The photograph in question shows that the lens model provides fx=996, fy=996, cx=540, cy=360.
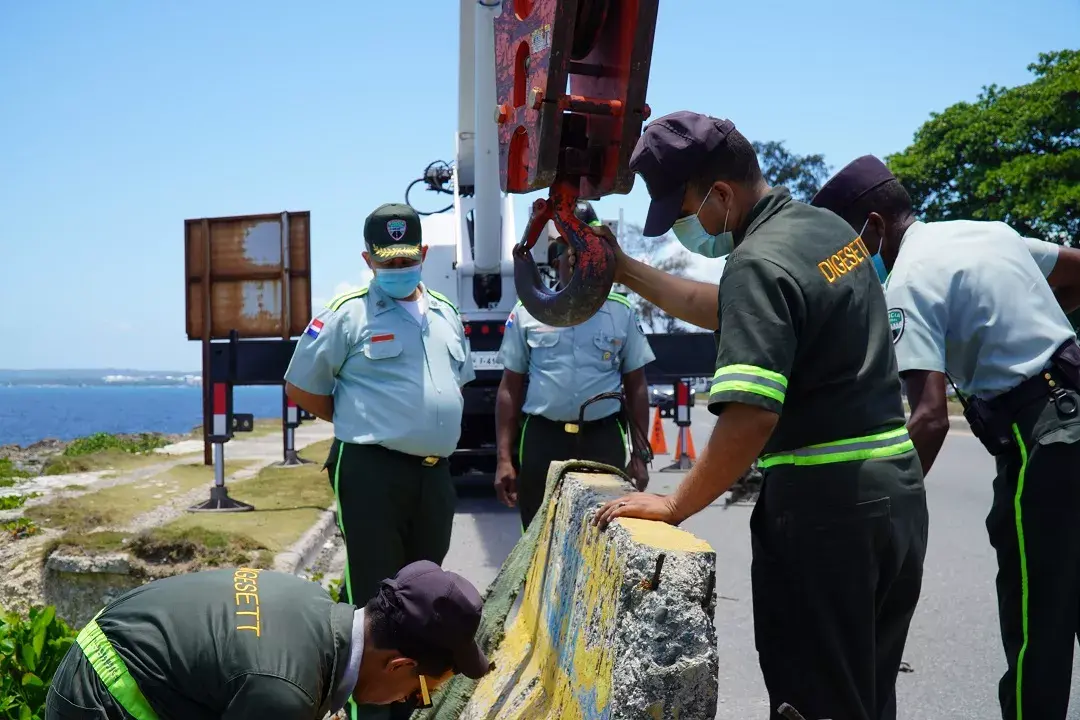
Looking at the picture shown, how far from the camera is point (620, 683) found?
2.15 m

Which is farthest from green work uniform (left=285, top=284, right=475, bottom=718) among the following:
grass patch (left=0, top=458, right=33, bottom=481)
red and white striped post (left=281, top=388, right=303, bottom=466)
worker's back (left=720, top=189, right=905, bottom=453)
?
grass patch (left=0, top=458, right=33, bottom=481)

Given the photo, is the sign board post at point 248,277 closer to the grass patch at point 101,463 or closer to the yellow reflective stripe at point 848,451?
the grass patch at point 101,463

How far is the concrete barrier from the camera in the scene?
2135 mm

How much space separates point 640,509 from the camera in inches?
99.0

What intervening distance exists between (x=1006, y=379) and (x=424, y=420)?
88.1 inches

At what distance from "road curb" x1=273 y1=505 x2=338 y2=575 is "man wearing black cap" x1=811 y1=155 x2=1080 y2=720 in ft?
15.0

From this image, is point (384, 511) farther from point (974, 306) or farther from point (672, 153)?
point (974, 306)

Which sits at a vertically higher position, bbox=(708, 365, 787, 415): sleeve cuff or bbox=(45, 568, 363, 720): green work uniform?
bbox=(708, 365, 787, 415): sleeve cuff

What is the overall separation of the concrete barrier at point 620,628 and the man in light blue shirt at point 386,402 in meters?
1.17

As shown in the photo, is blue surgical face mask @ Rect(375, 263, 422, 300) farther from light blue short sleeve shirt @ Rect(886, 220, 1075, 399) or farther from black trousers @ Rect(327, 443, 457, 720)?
light blue short sleeve shirt @ Rect(886, 220, 1075, 399)

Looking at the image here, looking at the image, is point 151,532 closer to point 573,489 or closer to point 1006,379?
point 573,489

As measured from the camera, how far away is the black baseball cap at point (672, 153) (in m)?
2.57

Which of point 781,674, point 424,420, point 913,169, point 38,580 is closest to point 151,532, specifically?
point 38,580

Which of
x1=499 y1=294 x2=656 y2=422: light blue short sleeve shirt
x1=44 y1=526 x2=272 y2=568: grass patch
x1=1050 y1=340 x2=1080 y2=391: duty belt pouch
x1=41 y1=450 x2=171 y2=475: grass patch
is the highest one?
x1=1050 y1=340 x2=1080 y2=391: duty belt pouch
